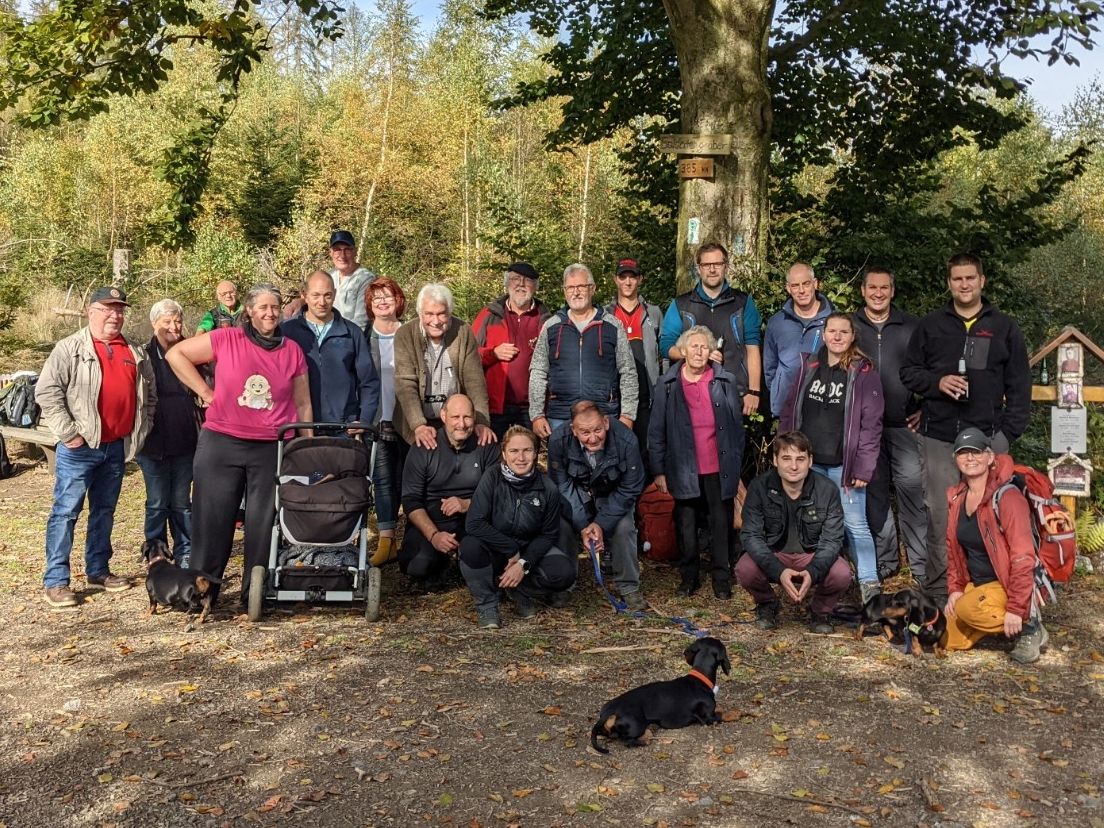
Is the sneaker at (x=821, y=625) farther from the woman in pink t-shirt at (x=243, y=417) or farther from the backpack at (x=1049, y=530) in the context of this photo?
the woman in pink t-shirt at (x=243, y=417)

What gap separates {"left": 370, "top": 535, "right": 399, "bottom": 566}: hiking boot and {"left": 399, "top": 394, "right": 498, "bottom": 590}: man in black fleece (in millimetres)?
714

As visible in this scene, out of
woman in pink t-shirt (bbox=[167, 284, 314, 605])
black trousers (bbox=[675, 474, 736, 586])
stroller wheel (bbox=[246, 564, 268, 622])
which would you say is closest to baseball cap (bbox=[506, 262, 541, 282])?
woman in pink t-shirt (bbox=[167, 284, 314, 605])

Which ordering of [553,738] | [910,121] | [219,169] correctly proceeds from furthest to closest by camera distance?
[219,169] → [910,121] → [553,738]

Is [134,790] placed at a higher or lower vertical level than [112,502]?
lower

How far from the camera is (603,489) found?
7145 mm

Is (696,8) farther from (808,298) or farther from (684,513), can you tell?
(684,513)

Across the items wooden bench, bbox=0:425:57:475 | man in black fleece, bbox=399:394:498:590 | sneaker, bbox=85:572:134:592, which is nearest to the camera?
man in black fleece, bbox=399:394:498:590

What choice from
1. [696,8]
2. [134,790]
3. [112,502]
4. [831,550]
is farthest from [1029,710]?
[696,8]

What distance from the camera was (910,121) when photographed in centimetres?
1284

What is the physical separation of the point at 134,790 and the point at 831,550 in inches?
156

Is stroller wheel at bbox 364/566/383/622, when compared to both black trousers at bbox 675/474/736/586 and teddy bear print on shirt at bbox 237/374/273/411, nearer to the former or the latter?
teddy bear print on shirt at bbox 237/374/273/411

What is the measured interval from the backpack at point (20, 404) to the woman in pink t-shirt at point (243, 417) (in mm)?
6981

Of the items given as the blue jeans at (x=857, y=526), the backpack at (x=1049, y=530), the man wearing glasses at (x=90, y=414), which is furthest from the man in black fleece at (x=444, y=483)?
the backpack at (x=1049, y=530)

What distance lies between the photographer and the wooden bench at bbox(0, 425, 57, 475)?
39.7 feet
